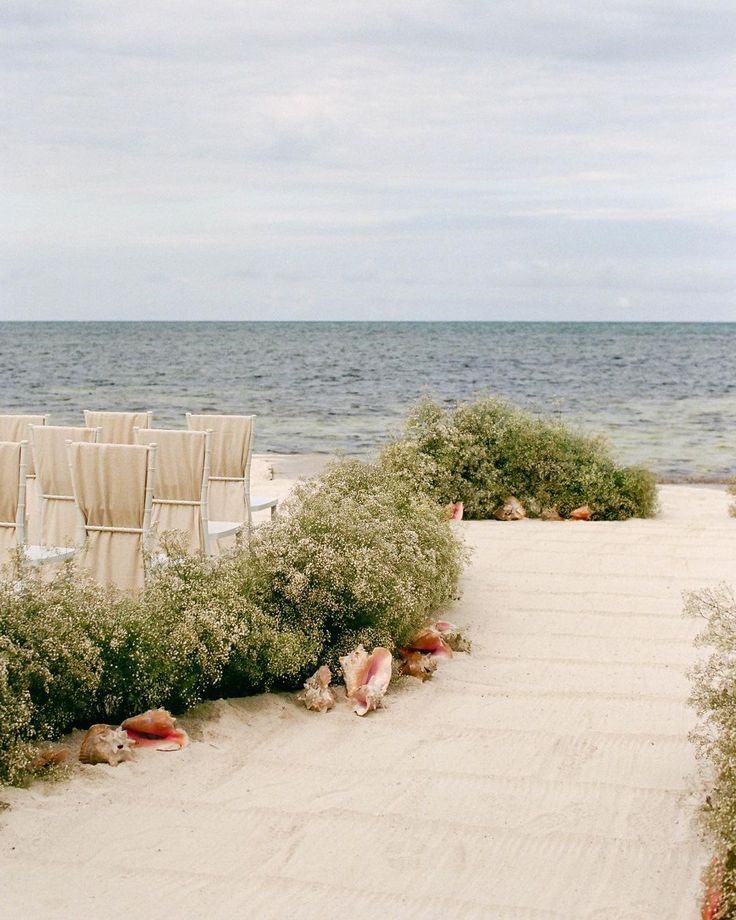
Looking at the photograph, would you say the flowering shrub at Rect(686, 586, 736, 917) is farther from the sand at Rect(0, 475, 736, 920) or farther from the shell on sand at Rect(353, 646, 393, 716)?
the shell on sand at Rect(353, 646, 393, 716)

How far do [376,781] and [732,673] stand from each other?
1283 mm

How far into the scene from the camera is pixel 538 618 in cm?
608

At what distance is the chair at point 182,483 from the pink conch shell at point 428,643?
147 centimetres

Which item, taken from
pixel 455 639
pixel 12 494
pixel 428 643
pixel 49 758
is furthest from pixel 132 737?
pixel 455 639

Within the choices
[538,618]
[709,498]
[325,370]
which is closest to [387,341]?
[325,370]

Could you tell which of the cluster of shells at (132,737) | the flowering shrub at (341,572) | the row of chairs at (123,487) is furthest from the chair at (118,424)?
the cluster of shells at (132,737)

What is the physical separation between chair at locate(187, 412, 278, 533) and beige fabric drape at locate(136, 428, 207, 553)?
112 centimetres

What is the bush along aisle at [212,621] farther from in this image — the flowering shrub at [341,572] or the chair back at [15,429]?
the chair back at [15,429]

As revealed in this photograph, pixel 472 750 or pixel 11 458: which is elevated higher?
pixel 11 458

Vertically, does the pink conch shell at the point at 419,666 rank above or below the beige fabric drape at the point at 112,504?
below

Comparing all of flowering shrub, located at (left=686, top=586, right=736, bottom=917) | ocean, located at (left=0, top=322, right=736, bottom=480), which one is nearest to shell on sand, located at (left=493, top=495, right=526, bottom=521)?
ocean, located at (left=0, top=322, right=736, bottom=480)

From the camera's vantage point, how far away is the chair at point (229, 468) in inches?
289

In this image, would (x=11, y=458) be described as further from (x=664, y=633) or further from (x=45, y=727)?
(x=664, y=633)

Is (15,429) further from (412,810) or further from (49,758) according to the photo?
(412,810)
